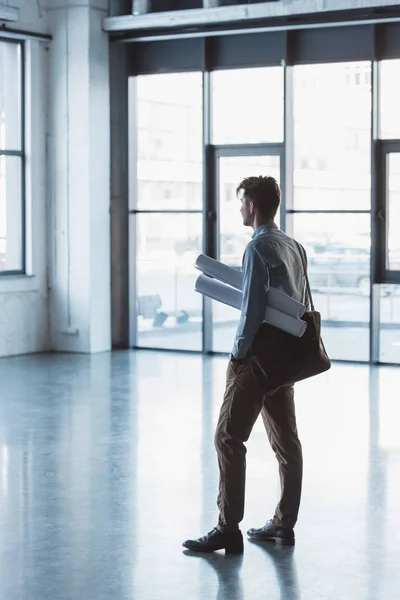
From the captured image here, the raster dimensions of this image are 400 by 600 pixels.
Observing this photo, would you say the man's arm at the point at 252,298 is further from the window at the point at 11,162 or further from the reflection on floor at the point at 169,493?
the window at the point at 11,162

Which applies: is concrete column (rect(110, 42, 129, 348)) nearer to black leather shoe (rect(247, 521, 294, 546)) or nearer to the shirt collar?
black leather shoe (rect(247, 521, 294, 546))

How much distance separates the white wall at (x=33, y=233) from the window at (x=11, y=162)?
0.28 feet

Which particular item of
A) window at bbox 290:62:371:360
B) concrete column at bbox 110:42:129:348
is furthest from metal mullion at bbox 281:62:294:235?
concrete column at bbox 110:42:129:348

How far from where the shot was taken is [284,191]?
10852 mm

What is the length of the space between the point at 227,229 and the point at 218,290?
6906 millimetres

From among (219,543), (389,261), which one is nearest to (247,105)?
(389,261)

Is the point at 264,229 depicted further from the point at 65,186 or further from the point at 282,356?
the point at 65,186

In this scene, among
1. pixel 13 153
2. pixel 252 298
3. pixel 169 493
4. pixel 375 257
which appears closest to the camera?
pixel 252 298

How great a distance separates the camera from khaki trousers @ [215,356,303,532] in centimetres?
435

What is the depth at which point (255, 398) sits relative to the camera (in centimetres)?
436

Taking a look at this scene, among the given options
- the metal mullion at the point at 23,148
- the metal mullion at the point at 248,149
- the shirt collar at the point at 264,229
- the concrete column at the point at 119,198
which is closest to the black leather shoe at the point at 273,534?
the shirt collar at the point at 264,229

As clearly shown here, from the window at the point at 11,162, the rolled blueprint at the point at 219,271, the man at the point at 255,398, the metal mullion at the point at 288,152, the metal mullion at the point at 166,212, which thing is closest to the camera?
the man at the point at 255,398

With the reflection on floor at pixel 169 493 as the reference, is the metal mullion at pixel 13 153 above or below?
above

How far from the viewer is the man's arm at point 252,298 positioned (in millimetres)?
4242
